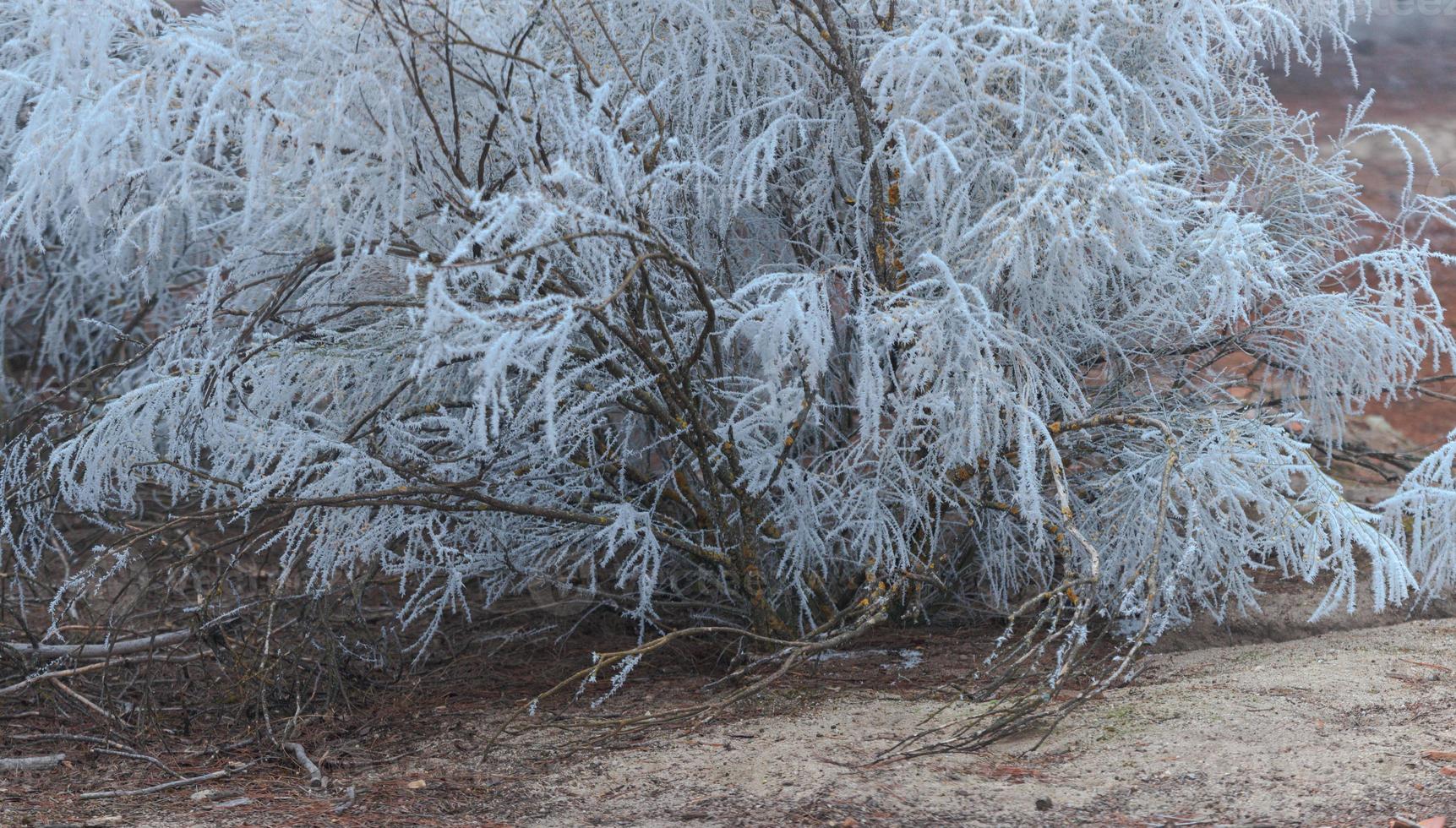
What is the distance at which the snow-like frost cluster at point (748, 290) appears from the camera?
11.2 feet

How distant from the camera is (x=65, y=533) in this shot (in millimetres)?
6289

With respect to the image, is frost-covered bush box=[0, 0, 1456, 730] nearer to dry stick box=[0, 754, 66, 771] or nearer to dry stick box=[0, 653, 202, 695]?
dry stick box=[0, 653, 202, 695]

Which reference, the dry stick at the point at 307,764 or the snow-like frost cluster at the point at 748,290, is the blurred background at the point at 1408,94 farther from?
the dry stick at the point at 307,764

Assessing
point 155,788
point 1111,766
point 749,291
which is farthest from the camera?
point 749,291

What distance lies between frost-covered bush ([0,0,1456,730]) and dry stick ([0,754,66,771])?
1.81ft

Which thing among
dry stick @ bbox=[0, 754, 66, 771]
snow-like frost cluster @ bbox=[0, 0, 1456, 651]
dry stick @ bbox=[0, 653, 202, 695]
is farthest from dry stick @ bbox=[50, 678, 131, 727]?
snow-like frost cluster @ bbox=[0, 0, 1456, 651]

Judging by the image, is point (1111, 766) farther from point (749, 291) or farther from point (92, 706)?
point (92, 706)

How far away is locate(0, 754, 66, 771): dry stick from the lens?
140 inches

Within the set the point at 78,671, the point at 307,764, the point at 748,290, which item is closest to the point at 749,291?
the point at 748,290

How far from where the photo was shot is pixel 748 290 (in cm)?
356

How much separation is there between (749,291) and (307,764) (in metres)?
1.73

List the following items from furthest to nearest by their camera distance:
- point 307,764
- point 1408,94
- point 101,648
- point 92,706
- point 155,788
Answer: point 1408,94 → point 101,648 → point 92,706 → point 307,764 → point 155,788

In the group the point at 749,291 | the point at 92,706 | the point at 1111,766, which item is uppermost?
the point at 749,291

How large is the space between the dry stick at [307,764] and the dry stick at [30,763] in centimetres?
61
